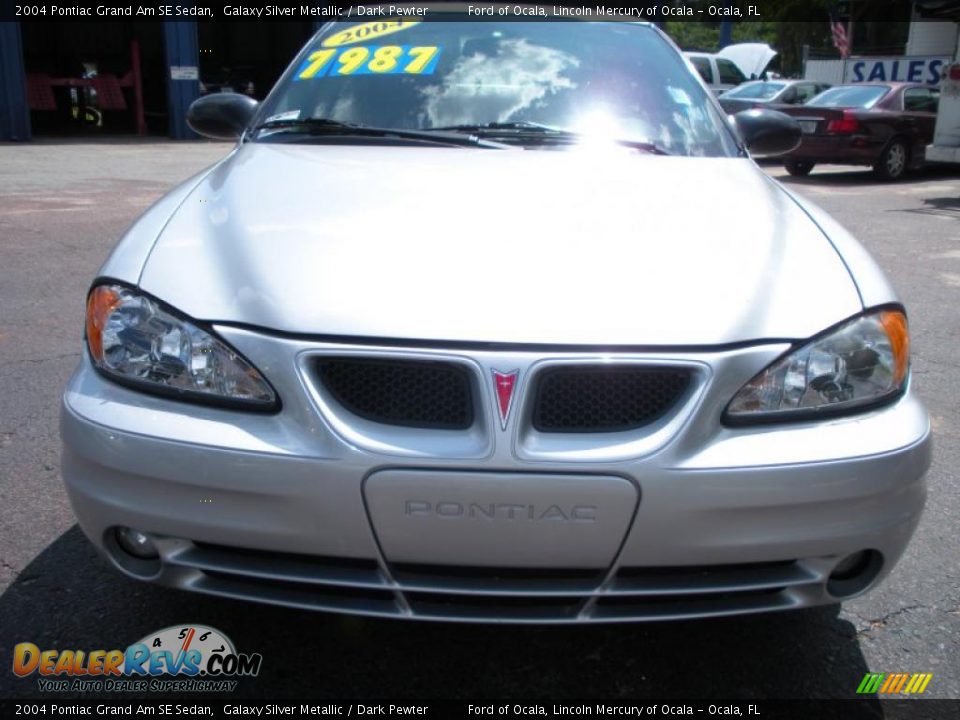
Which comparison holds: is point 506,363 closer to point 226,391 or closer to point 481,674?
point 226,391

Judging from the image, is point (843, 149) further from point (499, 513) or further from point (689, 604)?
point (499, 513)

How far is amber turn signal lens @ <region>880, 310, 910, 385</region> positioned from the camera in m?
1.97

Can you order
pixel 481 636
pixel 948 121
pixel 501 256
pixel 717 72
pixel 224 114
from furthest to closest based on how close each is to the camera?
pixel 717 72 → pixel 948 121 → pixel 224 114 → pixel 481 636 → pixel 501 256

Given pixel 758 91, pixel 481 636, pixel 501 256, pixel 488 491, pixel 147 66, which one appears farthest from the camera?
pixel 147 66

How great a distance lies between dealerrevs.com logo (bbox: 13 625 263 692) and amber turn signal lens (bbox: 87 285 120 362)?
0.70 meters

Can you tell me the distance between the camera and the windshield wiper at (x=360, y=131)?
281 cm

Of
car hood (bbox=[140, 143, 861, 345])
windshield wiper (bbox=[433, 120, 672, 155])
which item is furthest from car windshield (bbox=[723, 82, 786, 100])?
car hood (bbox=[140, 143, 861, 345])

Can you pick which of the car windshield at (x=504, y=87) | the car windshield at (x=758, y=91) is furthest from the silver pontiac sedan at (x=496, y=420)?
the car windshield at (x=758, y=91)

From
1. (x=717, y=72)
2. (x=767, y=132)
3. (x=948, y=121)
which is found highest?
(x=767, y=132)

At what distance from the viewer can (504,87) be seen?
302cm

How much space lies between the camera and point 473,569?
1763mm

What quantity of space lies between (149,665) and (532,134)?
1.85m

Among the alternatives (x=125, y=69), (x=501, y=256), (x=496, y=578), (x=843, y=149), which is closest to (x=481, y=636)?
(x=496, y=578)

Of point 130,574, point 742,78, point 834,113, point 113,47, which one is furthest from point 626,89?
point 113,47
